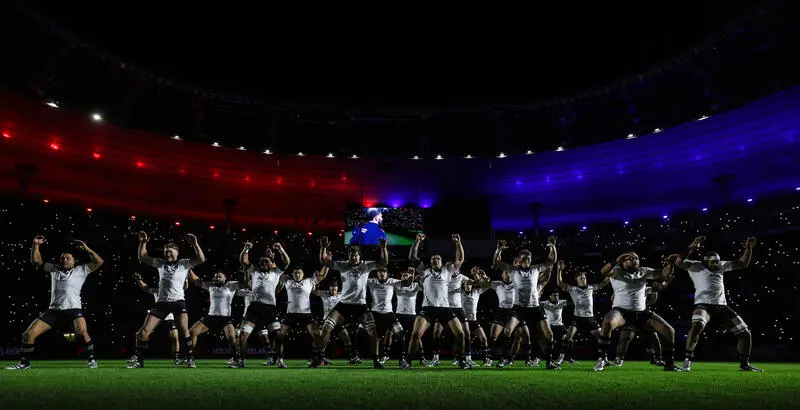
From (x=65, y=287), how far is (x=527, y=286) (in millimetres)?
10057

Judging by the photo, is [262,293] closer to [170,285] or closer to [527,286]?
[170,285]

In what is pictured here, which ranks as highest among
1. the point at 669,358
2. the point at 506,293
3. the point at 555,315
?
the point at 506,293

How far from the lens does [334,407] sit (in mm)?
5500

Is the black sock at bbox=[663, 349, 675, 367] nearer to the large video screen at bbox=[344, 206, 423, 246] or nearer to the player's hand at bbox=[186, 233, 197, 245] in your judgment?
the player's hand at bbox=[186, 233, 197, 245]

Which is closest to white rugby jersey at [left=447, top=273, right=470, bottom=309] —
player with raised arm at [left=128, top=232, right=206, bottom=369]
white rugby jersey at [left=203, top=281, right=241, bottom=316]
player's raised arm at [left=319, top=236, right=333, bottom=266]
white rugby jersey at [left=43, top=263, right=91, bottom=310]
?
player's raised arm at [left=319, top=236, right=333, bottom=266]

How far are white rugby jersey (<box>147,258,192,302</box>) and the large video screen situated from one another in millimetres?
13089

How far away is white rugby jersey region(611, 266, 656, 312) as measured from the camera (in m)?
12.4

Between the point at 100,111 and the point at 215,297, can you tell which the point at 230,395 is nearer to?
the point at 215,297

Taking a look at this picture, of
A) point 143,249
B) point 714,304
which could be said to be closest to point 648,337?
point 714,304

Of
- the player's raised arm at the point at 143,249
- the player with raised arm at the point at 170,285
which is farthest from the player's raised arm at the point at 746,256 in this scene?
the player's raised arm at the point at 143,249

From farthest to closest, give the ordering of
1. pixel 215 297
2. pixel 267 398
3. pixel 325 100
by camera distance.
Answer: pixel 325 100 < pixel 215 297 < pixel 267 398

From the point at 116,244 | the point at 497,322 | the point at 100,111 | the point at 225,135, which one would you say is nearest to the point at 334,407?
the point at 497,322

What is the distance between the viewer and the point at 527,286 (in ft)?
43.1

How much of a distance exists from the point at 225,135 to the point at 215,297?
931 cm
